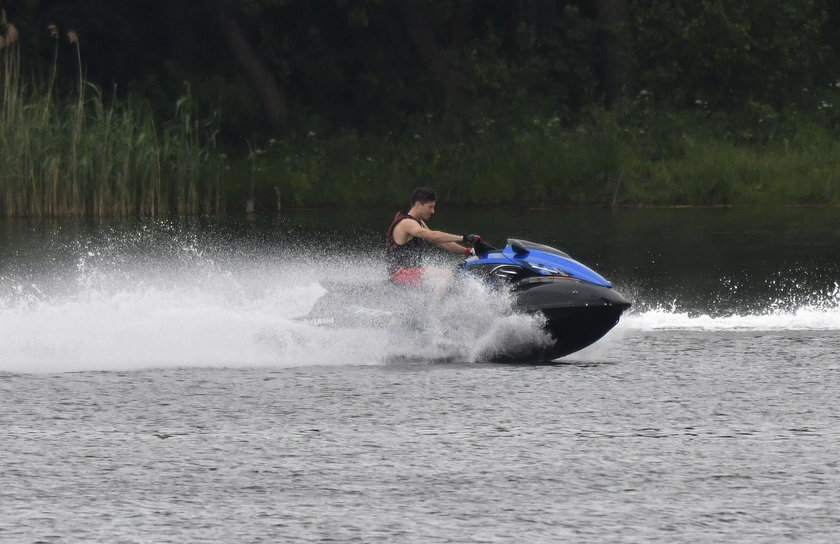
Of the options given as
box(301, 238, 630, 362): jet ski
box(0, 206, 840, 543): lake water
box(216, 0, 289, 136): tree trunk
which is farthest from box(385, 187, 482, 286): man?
box(216, 0, 289, 136): tree trunk

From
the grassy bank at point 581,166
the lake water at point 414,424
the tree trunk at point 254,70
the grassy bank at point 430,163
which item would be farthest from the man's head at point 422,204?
the tree trunk at point 254,70

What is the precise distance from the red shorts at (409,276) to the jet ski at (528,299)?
5cm

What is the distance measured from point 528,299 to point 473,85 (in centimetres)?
2553

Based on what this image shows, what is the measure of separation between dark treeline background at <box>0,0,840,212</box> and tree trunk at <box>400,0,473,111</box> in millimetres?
45

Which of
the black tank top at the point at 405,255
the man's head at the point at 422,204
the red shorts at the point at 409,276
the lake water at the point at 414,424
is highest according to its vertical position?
the man's head at the point at 422,204

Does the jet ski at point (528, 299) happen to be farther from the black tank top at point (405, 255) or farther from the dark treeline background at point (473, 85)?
the dark treeline background at point (473, 85)

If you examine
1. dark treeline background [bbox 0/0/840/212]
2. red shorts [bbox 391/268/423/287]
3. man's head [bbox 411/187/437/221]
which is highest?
dark treeline background [bbox 0/0/840/212]

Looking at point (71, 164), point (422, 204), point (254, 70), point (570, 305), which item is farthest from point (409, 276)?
point (254, 70)

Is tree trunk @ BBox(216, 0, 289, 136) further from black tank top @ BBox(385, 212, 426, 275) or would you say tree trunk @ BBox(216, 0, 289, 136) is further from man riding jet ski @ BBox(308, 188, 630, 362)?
man riding jet ski @ BBox(308, 188, 630, 362)

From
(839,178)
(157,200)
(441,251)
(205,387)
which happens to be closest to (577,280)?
(205,387)

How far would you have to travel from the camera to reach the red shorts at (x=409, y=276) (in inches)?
467

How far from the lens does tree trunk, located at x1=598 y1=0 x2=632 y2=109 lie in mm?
35750

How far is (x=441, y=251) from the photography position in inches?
1001

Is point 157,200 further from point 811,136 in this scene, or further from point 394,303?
point 394,303
